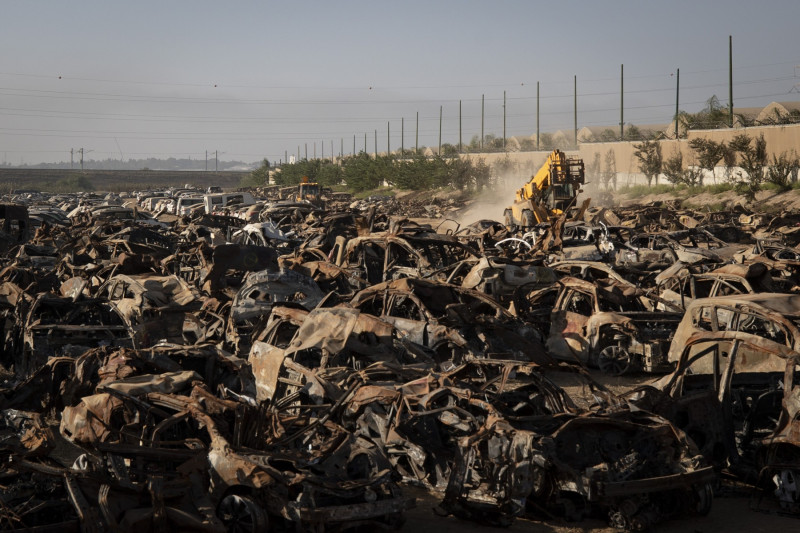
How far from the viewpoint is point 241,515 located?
22.1 feet

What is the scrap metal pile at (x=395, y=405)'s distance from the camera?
677 centimetres

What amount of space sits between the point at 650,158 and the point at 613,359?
52.2 m

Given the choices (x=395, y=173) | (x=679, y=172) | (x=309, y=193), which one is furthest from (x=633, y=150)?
(x=395, y=173)

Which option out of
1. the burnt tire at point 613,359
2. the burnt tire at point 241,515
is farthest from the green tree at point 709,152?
the burnt tire at point 241,515

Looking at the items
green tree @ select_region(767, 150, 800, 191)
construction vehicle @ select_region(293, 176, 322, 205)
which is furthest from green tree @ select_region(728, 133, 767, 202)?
construction vehicle @ select_region(293, 176, 322, 205)

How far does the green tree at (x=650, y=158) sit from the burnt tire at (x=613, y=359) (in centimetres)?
5168

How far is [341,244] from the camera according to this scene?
19266mm

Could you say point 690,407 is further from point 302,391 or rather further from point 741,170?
point 741,170

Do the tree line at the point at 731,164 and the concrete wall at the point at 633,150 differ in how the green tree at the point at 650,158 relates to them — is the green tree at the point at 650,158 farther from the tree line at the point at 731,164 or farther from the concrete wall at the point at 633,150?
the concrete wall at the point at 633,150

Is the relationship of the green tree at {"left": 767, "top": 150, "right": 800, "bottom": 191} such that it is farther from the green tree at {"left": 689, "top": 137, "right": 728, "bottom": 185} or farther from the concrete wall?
the green tree at {"left": 689, "top": 137, "right": 728, "bottom": 185}

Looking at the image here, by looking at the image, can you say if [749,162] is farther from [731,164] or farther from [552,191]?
[552,191]

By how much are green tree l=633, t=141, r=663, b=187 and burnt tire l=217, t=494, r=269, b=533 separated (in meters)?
59.1

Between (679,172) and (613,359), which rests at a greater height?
(679,172)

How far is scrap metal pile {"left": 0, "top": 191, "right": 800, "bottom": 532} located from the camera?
22.2 ft
